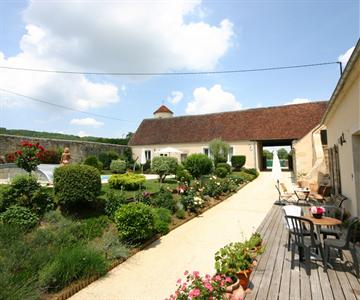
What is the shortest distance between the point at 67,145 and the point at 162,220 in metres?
17.1

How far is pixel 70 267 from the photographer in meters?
4.61

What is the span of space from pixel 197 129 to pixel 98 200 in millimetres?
21152

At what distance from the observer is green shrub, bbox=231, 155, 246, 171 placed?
23781 millimetres

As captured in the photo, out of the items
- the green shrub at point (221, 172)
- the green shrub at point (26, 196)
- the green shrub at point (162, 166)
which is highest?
the green shrub at point (162, 166)

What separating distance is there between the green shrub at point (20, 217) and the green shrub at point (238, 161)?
19404 mm

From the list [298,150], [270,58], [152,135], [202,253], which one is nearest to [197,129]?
[152,135]

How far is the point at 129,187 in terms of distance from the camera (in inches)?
423

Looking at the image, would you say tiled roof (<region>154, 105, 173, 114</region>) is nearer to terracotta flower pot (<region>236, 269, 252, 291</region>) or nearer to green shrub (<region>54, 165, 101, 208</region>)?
green shrub (<region>54, 165, 101, 208</region>)

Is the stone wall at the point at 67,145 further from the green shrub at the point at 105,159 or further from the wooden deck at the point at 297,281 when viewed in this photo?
the wooden deck at the point at 297,281

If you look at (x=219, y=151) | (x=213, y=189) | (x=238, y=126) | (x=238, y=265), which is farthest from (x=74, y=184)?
(x=238, y=126)

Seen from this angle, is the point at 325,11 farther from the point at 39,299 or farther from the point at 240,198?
the point at 39,299

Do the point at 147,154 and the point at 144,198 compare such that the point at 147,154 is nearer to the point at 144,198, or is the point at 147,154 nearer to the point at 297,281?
the point at 144,198

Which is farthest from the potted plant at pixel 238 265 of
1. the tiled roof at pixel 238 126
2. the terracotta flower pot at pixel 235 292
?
the tiled roof at pixel 238 126

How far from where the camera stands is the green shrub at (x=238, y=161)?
23.8 meters
